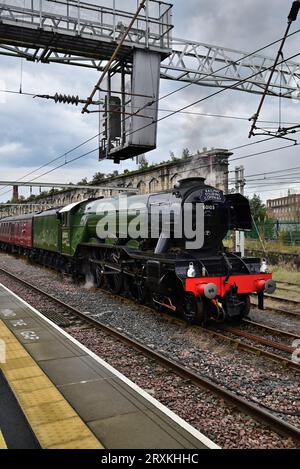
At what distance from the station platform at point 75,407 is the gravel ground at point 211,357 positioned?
614 millimetres

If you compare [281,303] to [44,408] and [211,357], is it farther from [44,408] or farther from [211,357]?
[44,408]

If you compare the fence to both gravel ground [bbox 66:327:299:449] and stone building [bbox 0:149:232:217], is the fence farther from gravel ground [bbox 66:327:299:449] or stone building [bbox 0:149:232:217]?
gravel ground [bbox 66:327:299:449]

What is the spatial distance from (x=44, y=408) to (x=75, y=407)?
333 millimetres

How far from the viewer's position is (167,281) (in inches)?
336

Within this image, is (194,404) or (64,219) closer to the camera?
(194,404)

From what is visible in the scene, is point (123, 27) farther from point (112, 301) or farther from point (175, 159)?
point (112, 301)

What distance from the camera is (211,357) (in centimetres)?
638

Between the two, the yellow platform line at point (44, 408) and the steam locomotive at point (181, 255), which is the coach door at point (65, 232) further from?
the yellow platform line at point (44, 408)

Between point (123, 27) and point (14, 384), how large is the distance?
1303 centimetres

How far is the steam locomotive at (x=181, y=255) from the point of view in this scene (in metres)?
8.10

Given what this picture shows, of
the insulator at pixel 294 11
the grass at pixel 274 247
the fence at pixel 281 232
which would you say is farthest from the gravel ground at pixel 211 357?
the fence at pixel 281 232

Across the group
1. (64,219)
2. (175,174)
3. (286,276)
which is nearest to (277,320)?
(286,276)

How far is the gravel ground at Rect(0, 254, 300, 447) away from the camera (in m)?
4.98
